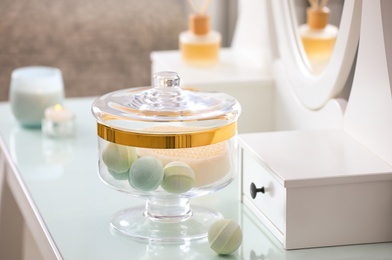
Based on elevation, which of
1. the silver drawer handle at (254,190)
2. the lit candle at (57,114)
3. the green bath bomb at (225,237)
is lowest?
the green bath bomb at (225,237)

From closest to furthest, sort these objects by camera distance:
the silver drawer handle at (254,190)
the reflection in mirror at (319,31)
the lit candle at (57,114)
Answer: the silver drawer handle at (254,190), the reflection in mirror at (319,31), the lit candle at (57,114)

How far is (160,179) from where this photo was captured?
1090 mm

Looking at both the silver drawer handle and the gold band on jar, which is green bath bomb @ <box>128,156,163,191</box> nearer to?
the gold band on jar

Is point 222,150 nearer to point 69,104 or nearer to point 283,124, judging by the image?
point 283,124

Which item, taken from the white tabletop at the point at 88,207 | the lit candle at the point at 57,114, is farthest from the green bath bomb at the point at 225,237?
the lit candle at the point at 57,114

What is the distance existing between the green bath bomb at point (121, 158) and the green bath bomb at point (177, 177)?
51 millimetres

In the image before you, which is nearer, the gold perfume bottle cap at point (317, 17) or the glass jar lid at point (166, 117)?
the glass jar lid at point (166, 117)

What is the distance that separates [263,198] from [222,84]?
507mm

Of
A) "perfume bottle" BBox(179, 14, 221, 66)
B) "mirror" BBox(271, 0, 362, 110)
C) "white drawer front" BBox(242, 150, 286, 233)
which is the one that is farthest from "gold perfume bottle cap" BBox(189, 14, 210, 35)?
"white drawer front" BBox(242, 150, 286, 233)

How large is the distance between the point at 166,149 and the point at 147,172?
0.04m

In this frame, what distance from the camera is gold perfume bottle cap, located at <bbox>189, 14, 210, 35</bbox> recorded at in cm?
185

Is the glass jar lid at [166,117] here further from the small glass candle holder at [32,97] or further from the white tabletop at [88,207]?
the small glass candle holder at [32,97]

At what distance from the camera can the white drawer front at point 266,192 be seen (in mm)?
1140

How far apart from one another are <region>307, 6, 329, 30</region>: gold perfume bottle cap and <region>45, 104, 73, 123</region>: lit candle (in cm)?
50
